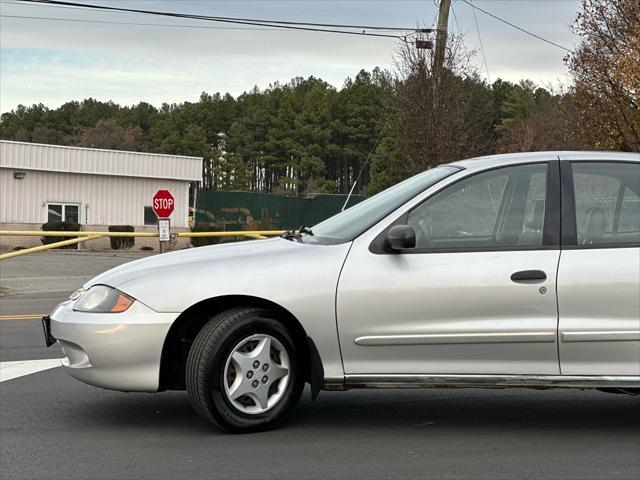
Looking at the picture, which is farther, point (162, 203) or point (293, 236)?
point (162, 203)

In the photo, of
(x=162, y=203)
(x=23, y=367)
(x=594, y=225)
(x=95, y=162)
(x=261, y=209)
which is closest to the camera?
(x=594, y=225)

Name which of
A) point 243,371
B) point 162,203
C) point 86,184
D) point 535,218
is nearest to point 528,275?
point 535,218

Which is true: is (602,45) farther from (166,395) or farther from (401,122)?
(166,395)

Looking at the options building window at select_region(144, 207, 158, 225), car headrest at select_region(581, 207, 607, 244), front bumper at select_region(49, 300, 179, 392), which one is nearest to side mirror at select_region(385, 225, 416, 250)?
car headrest at select_region(581, 207, 607, 244)

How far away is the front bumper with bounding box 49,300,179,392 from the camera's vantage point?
5.57 meters

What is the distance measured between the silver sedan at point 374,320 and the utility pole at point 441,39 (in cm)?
2131

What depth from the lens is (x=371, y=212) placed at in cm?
600

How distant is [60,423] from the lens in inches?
240

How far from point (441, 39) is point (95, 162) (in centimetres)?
2276

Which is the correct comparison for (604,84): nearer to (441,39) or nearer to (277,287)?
(441,39)

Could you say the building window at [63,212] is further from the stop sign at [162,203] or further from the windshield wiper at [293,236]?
the windshield wiper at [293,236]

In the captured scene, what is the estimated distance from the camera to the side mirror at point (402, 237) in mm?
5535

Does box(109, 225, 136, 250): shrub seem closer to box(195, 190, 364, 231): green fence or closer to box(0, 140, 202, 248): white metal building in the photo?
box(0, 140, 202, 248): white metal building

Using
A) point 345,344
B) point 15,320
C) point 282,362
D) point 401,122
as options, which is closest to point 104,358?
point 282,362
